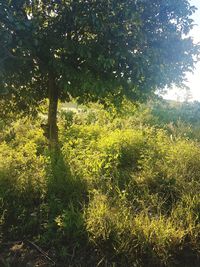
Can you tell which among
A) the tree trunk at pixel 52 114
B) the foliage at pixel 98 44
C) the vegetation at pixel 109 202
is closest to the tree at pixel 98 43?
the foliage at pixel 98 44

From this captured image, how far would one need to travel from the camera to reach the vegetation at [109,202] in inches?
186

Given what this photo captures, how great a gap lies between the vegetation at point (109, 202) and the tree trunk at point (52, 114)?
481mm

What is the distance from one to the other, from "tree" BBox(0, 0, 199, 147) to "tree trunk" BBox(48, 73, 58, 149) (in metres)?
0.70

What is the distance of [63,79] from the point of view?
6.30 meters

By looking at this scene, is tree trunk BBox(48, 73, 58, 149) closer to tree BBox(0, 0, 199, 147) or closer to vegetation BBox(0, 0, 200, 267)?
vegetation BBox(0, 0, 200, 267)

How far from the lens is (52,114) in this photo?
7777 mm

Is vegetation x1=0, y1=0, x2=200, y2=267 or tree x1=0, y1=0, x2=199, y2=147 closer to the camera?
vegetation x1=0, y1=0, x2=200, y2=267

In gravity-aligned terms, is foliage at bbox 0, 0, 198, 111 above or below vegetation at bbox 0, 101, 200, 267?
above

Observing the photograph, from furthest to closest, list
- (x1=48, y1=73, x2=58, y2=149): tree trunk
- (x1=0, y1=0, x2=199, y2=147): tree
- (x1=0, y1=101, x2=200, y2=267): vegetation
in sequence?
(x1=48, y1=73, x2=58, y2=149): tree trunk < (x1=0, y1=0, x2=199, y2=147): tree < (x1=0, y1=101, x2=200, y2=267): vegetation

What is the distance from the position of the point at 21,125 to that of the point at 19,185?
4.96 m

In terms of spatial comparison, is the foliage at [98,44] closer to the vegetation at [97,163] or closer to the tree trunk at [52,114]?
the vegetation at [97,163]

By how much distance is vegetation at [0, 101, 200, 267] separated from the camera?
4723 mm

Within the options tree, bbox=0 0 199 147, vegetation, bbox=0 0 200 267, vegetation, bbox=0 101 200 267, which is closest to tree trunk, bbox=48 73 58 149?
vegetation, bbox=0 0 200 267

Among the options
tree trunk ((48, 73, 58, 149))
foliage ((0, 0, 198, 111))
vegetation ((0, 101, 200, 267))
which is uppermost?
foliage ((0, 0, 198, 111))
